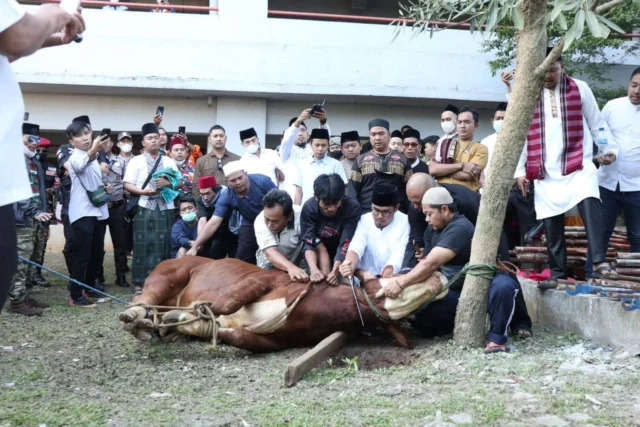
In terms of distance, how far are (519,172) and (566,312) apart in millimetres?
1334

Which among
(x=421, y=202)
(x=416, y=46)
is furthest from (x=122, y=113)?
(x=421, y=202)

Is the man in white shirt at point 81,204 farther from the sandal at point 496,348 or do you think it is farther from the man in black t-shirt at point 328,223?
the sandal at point 496,348

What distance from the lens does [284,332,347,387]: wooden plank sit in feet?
16.0

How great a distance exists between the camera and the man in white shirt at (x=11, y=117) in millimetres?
2449

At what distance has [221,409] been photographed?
14.3ft

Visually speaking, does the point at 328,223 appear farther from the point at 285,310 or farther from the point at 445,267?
the point at 445,267

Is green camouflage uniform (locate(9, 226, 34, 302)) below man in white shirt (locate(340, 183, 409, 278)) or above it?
below

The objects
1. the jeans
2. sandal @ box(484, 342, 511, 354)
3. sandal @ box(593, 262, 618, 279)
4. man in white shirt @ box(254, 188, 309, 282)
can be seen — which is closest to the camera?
sandal @ box(484, 342, 511, 354)

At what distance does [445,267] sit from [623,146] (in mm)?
2156

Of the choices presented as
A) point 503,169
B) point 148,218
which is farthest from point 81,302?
point 503,169

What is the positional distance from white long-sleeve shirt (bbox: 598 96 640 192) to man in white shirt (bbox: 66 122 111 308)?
16.7 feet

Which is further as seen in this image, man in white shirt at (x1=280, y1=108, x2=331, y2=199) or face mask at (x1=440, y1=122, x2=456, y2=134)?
man in white shirt at (x1=280, y1=108, x2=331, y2=199)

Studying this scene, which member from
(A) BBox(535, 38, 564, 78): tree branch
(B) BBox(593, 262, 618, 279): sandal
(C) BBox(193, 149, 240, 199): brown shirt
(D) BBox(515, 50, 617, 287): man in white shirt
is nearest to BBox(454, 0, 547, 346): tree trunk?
(A) BBox(535, 38, 564, 78): tree branch

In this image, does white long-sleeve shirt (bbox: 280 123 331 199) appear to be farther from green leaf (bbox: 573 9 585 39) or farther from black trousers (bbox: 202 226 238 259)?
green leaf (bbox: 573 9 585 39)
